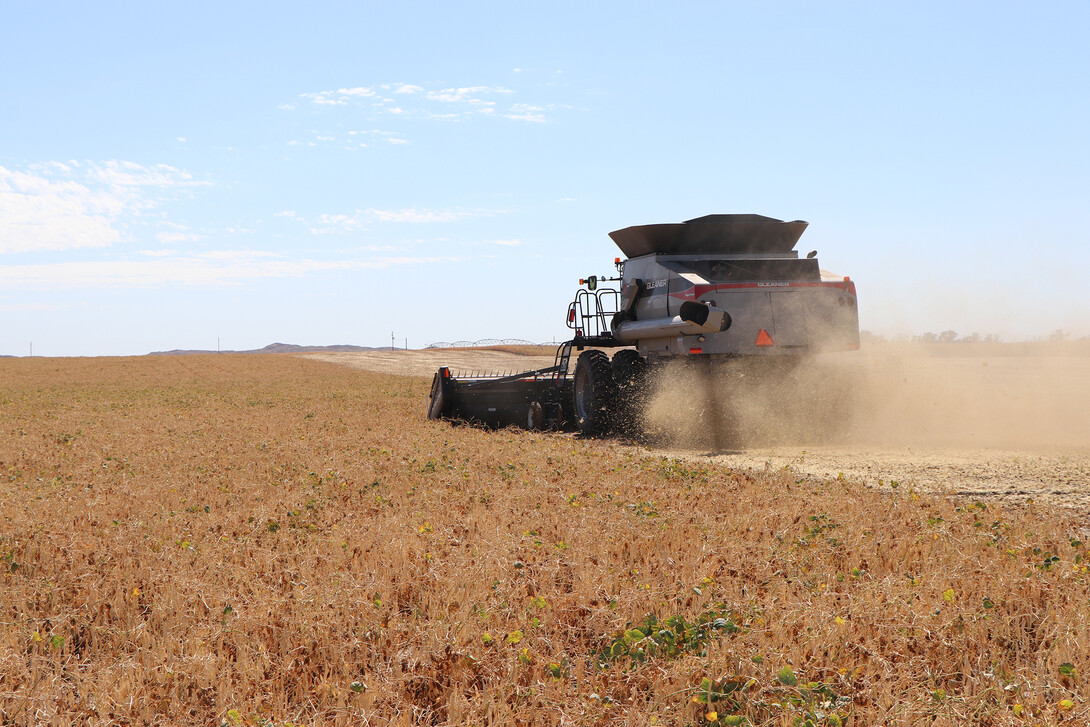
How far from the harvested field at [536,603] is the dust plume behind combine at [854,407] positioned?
3.77m

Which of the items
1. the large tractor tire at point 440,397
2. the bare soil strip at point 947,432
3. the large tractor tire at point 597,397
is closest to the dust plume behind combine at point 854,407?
the bare soil strip at point 947,432

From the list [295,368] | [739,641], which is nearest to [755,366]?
[739,641]

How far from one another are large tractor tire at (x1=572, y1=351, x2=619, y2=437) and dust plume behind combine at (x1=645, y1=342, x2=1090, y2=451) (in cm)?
80

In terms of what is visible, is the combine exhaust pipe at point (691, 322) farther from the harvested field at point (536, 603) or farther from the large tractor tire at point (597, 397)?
the harvested field at point (536, 603)

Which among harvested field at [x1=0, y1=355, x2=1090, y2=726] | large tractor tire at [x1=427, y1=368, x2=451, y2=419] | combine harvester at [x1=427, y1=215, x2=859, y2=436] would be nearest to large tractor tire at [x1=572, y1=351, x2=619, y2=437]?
combine harvester at [x1=427, y1=215, x2=859, y2=436]

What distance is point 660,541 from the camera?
6.02 m

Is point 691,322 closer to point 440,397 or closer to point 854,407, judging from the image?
point 854,407

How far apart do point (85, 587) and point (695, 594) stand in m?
3.56

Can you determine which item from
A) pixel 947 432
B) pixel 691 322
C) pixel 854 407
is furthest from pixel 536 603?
pixel 947 432

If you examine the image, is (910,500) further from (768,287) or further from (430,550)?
(768,287)

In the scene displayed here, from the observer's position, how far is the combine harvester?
12.4 m

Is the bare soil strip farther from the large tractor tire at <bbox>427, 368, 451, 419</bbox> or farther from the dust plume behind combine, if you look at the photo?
the large tractor tire at <bbox>427, 368, 451, 419</bbox>

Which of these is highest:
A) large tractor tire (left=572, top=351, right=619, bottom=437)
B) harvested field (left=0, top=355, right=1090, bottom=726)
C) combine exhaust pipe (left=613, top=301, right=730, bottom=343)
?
combine exhaust pipe (left=613, top=301, right=730, bottom=343)

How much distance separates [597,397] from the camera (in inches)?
564
